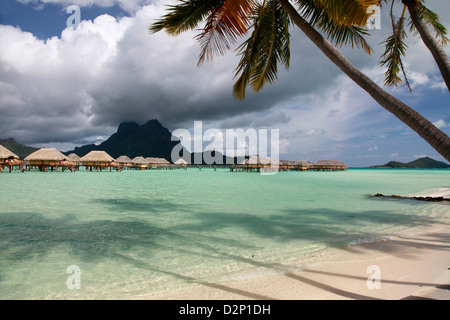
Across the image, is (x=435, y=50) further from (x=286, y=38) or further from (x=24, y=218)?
(x=24, y=218)

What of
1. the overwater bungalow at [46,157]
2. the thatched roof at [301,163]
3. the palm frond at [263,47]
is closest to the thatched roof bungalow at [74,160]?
the overwater bungalow at [46,157]

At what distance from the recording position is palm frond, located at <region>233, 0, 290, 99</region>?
4.80 metres

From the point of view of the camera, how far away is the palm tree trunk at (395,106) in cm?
201

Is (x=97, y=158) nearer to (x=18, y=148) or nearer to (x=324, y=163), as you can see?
(x=324, y=163)

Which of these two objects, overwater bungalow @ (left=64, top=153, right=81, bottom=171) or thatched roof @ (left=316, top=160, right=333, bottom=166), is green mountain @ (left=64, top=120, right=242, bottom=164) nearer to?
thatched roof @ (left=316, top=160, right=333, bottom=166)

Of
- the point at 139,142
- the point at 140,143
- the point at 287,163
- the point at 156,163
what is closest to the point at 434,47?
the point at 287,163

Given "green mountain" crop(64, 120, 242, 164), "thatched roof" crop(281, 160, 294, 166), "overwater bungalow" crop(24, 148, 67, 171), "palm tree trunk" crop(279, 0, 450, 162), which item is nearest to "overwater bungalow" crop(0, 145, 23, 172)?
"overwater bungalow" crop(24, 148, 67, 171)

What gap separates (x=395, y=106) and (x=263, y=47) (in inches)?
135

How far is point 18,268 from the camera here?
3.30m

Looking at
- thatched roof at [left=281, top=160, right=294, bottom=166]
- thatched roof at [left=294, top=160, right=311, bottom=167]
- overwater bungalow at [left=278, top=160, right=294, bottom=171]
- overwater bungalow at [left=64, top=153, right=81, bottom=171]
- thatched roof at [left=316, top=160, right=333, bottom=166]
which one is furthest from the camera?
thatched roof at [left=316, top=160, right=333, bottom=166]

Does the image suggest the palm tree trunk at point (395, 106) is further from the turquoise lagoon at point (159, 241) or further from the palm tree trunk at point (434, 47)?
the turquoise lagoon at point (159, 241)

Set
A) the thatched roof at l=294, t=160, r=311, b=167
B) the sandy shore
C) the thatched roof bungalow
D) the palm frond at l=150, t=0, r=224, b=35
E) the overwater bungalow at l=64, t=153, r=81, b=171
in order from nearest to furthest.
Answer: the sandy shore, the palm frond at l=150, t=0, r=224, b=35, the overwater bungalow at l=64, t=153, r=81, b=171, the thatched roof bungalow, the thatched roof at l=294, t=160, r=311, b=167

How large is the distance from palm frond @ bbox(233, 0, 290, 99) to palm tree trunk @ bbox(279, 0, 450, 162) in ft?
5.75
